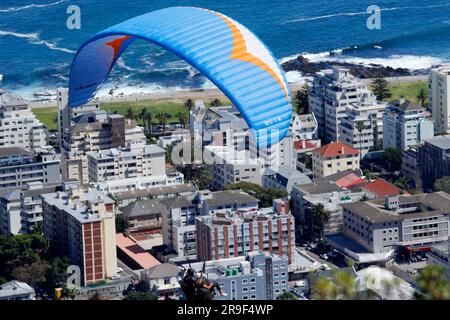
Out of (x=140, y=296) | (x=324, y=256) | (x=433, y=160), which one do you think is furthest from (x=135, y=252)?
(x=433, y=160)

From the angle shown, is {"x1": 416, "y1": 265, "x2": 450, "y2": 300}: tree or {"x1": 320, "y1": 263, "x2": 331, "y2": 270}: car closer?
{"x1": 416, "y1": 265, "x2": 450, "y2": 300}: tree

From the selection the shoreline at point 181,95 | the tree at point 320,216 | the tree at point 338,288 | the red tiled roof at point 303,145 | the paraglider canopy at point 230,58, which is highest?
the paraglider canopy at point 230,58

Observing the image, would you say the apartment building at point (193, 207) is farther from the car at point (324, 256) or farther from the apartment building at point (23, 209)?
the apartment building at point (23, 209)

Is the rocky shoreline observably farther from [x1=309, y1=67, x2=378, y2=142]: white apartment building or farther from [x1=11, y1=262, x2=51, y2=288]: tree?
[x1=11, y1=262, x2=51, y2=288]: tree

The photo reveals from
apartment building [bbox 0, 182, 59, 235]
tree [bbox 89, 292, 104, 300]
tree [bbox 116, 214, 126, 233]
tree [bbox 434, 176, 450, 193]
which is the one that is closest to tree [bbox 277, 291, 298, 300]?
tree [bbox 89, 292, 104, 300]

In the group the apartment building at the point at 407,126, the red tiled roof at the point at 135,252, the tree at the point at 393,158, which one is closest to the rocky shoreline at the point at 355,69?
the apartment building at the point at 407,126
